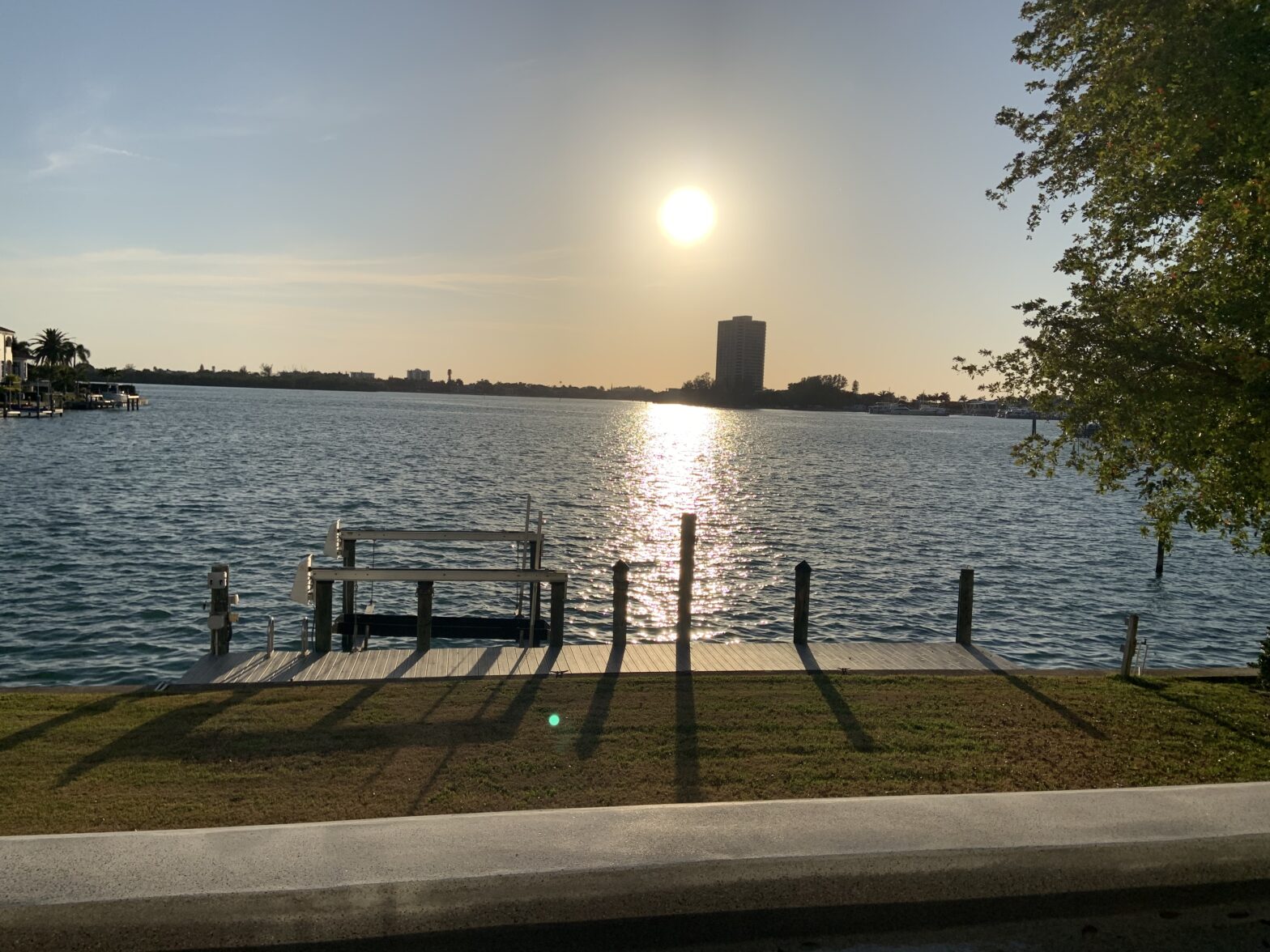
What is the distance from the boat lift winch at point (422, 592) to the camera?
15.0 meters

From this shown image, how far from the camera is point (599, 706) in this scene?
1099 centimetres

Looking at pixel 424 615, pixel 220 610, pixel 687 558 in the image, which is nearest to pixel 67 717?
pixel 220 610

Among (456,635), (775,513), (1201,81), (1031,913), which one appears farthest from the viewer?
(775,513)

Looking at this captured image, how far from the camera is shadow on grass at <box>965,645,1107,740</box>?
10.2 meters

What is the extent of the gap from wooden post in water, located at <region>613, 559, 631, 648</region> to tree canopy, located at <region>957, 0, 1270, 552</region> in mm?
6804

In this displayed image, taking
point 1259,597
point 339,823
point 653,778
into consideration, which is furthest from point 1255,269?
point 1259,597

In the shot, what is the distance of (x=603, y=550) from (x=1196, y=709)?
2506 centimetres

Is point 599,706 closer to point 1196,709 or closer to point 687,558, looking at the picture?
point 687,558

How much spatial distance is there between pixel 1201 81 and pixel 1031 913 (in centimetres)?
836

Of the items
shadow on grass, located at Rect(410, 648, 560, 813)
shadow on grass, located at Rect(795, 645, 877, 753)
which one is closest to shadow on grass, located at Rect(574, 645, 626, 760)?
shadow on grass, located at Rect(410, 648, 560, 813)

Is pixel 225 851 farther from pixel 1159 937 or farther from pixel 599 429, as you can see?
pixel 599 429

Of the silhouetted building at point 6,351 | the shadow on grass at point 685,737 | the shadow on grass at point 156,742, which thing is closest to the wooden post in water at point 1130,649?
the shadow on grass at point 685,737

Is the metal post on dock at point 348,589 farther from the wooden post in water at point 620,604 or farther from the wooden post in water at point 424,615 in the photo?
the wooden post in water at point 620,604

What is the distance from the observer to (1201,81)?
9312mm
